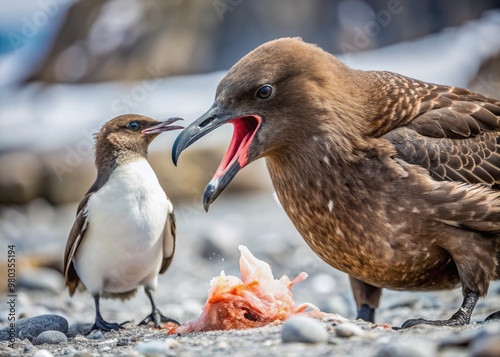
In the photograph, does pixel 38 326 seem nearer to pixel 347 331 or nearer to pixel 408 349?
pixel 347 331

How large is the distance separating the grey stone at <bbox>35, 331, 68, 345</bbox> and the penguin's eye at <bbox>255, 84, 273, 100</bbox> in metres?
1.88

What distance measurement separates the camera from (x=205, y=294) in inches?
304

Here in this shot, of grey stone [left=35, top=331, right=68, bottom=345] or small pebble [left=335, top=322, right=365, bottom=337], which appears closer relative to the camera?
small pebble [left=335, top=322, right=365, bottom=337]

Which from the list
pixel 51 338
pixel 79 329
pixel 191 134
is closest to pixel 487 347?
pixel 191 134

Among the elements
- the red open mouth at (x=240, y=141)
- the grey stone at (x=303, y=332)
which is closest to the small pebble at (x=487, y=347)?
the grey stone at (x=303, y=332)

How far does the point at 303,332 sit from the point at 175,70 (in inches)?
578

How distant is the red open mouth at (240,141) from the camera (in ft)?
15.4

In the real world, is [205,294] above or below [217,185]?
below

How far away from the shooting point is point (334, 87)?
491 cm

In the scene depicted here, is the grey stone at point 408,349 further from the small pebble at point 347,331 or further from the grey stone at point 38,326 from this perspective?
the grey stone at point 38,326

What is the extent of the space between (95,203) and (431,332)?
2677 mm

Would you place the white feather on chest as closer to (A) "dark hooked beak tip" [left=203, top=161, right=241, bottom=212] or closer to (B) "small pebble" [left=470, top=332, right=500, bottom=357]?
(A) "dark hooked beak tip" [left=203, top=161, right=241, bottom=212]

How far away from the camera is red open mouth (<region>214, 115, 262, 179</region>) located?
4699 millimetres

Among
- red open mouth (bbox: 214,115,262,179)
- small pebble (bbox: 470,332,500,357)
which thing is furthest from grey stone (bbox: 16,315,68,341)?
small pebble (bbox: 470,332,500,357)
